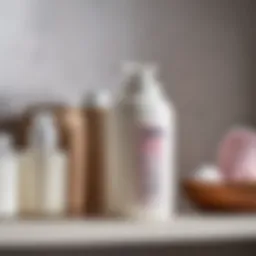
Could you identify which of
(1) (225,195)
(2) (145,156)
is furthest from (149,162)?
(1) (225,195)

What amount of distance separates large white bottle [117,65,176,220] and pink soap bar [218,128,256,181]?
119 mm

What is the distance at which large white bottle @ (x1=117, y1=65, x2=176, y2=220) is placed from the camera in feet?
2.61

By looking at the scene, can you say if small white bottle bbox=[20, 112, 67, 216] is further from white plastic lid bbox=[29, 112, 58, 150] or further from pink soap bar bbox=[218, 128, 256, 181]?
pink soap bar bbox=[218, 128, 256, 181]

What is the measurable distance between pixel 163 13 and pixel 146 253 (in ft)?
1.22

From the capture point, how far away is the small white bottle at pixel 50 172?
0.82 metres

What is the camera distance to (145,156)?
2.61 ft

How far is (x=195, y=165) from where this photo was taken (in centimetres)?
103

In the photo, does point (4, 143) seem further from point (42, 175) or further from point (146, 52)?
point (146, 52)

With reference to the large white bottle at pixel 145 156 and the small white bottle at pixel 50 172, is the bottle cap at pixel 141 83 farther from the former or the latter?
the small white bottle at pixel 50 172

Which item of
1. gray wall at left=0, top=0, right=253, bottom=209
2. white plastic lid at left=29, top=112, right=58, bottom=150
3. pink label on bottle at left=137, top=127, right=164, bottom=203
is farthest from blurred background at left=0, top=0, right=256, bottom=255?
pink label on bottle at left=137, top=127, right=164, bottom=203

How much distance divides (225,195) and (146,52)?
0.95 ft

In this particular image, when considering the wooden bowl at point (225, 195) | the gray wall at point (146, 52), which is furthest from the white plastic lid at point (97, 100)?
the wooden bowl at point (225, 195)

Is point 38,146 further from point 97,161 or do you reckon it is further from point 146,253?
point 146,253

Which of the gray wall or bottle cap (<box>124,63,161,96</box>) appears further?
the gray wall
